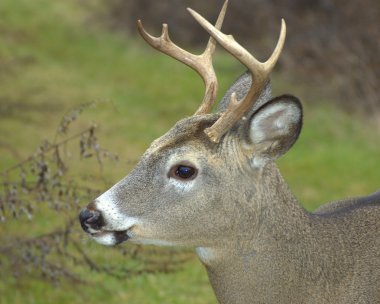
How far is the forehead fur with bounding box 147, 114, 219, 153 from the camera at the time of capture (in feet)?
15.1

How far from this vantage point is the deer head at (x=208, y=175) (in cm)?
455

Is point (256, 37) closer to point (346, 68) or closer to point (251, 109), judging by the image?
point (346, 68)

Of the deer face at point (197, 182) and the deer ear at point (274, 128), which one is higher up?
the deer ear at point (274, 128)

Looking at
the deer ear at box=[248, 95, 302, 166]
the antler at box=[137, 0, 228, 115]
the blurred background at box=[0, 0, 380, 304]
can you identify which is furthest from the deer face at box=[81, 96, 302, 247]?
the blurred background at box=[0, 0, 380, 304]

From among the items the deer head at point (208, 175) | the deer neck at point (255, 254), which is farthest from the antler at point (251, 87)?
the deer neck at point (255, 254)

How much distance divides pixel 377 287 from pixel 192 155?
1.01m

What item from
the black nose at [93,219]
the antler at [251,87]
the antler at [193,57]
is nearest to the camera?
the black nose at [93,219]

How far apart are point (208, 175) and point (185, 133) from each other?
21 centimetres

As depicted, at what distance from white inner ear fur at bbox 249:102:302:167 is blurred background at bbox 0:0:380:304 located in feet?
5.34

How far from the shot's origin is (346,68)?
1362cm

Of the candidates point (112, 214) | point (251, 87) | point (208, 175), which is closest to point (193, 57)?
point (251, 87)

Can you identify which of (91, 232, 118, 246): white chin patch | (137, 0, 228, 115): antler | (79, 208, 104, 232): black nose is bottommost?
(91, 232, 118, 246): white chin patch

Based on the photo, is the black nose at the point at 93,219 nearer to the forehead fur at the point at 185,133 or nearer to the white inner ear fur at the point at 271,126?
the forehead fur at the point at 185,133

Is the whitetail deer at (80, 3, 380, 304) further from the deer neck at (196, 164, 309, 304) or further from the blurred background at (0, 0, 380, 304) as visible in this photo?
the blurred background at (0, 0, 380, 304)
